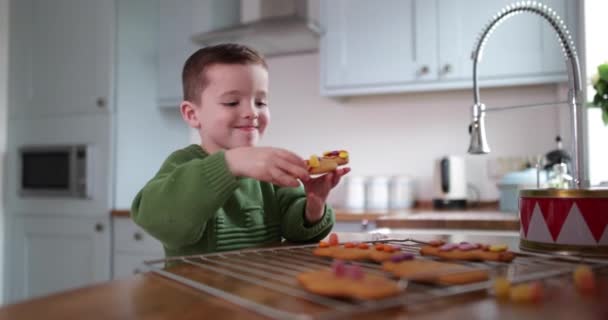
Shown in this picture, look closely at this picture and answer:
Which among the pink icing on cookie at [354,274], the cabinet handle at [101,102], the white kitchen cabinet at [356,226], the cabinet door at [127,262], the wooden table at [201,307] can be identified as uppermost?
the cabinet handle at [101,102]

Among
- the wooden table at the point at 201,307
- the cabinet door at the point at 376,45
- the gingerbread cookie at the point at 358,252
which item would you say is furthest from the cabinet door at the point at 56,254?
the wooden table at the point at 201,307

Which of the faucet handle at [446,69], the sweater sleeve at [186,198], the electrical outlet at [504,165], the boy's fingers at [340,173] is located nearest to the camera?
the sweater sleeve at [186,198]

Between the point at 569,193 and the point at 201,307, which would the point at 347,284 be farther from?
the point at 569,193

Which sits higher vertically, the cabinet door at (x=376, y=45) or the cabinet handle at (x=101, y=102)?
the cabinet door at (x=376, y=45)

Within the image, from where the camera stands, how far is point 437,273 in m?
0.47

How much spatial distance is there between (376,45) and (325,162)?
1568 mm

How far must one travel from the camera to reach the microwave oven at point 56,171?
251 centimetres

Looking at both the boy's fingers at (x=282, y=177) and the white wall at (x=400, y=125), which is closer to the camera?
the boy's fingers at (x=282, y=177)

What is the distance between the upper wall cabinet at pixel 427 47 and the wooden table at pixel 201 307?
1728 mm

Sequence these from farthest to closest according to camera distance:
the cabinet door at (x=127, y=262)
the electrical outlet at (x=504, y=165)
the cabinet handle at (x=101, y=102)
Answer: the cabinet handle at (x=101, y=102) < the cabinet door at (x=127, y=262) < the electrical outlet at (x=504, y=165)

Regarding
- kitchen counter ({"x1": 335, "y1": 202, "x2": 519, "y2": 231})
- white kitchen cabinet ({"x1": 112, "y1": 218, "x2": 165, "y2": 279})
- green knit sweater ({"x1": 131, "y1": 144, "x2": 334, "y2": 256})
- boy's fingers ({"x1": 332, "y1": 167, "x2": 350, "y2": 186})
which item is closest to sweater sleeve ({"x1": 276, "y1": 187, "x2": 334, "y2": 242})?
green knit sweater ({"x1": 131, "y1": 144, "x2": 334, "y2": 256})

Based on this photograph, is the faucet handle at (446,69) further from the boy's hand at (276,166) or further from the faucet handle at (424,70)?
the boy's hand at (276,166)

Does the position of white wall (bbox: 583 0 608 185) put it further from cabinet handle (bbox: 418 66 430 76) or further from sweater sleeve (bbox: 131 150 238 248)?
sweater sleeve (bbox: 131 150 238 248)

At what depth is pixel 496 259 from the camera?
1.96 feet
